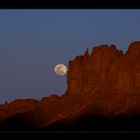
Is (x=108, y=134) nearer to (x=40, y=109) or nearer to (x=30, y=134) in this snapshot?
(x=30, y=134)

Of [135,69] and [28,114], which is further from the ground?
[135,69]

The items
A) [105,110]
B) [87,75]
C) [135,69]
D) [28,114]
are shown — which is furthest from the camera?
[135,69]

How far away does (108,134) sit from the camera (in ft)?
4.36

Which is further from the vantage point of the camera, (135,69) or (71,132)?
(135,69)

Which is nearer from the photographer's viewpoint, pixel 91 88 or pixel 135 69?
pixel 91 88

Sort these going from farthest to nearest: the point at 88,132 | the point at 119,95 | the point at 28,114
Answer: the point at 119,95, the point at 28,114, the point at 88,132

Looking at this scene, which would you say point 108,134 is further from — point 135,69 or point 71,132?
point 135,69

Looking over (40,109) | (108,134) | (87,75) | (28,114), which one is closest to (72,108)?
(40,109)

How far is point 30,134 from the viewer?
1326 millimetres

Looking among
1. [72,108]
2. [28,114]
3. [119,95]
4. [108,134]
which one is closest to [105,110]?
[72,108]

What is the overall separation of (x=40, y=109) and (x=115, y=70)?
1061 centimetres

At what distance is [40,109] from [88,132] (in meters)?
14.3
